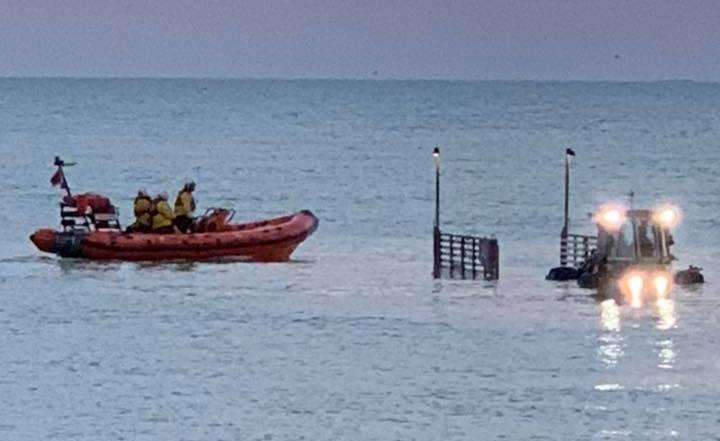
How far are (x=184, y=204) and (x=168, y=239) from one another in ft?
2.61

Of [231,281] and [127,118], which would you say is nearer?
[231,281]

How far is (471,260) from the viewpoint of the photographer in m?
48.4

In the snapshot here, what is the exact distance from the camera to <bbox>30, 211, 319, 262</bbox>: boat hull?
48.6 metres

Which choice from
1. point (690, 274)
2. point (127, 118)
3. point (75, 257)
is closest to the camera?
point (690, 274)

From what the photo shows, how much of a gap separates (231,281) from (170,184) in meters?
44.7

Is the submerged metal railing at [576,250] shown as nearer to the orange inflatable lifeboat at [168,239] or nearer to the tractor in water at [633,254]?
the tractor in water at [633,254]

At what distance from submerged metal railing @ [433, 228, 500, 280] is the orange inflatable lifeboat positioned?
11.3ft

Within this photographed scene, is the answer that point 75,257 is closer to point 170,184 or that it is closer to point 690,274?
point 690,274

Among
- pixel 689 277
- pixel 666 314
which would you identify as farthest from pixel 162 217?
pixel 666 314

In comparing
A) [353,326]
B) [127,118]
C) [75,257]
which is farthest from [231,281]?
[127,118]

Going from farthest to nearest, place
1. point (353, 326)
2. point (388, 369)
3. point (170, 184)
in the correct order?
point (170, 184) → point (353, 326) → point (388, 369)

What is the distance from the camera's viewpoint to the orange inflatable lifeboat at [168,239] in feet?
159

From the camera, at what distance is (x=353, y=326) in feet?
134

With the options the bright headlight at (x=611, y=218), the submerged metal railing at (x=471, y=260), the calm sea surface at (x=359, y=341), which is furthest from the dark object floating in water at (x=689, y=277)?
the submerged metal railing at (x=471, y=260)
